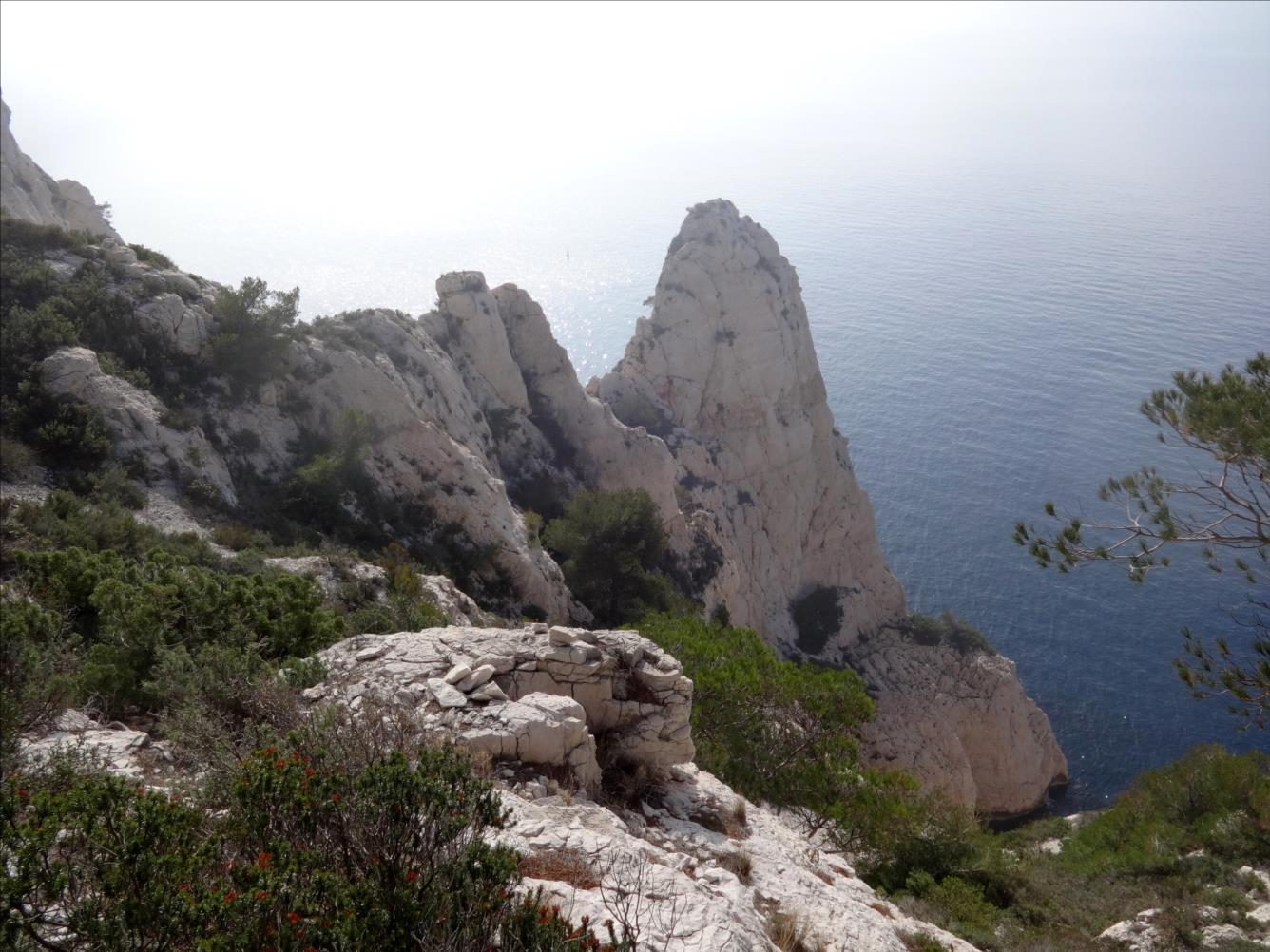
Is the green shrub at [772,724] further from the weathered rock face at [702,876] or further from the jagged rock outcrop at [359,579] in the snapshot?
the jagged rock outcrop at [359,579]

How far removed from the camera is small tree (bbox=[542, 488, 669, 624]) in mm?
28703

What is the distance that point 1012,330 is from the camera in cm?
8012

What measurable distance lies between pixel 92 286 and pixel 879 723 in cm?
3582

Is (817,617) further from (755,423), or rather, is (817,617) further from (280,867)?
(280,867)

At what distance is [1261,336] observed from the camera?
124 feet

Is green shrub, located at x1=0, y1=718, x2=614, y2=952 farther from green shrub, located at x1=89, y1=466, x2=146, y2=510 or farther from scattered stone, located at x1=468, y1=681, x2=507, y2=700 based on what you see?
green shrub, located at x1=89, y1=466, x2=146, y2=510

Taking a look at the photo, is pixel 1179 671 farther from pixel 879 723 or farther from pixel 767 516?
pixel 767 516

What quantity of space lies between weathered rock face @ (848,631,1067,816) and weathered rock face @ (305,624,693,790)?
93.5 feet

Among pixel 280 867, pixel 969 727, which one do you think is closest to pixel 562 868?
pixel 280 867

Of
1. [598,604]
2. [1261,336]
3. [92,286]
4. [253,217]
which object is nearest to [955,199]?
[1261,336]

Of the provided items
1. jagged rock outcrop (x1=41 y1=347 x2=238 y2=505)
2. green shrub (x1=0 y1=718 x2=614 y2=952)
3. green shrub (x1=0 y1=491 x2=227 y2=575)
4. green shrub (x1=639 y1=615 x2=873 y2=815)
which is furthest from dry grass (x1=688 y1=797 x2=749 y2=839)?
jagged rock outcrop (x1=41 y1=347 x2=238 y2=505)

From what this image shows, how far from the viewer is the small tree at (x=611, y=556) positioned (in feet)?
94.2

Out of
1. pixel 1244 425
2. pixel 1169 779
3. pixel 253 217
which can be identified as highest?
pixel 253 217

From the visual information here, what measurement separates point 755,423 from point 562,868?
3950cm
